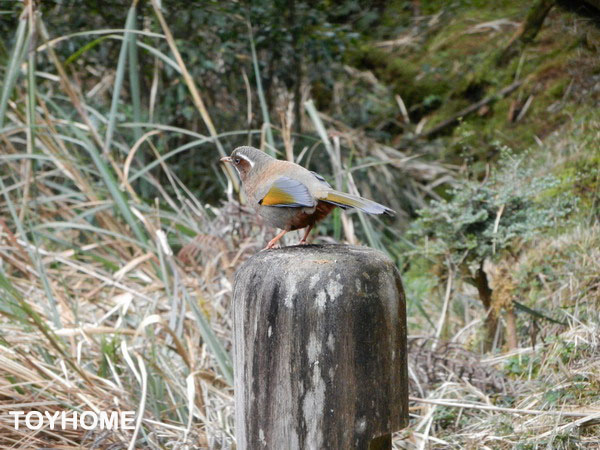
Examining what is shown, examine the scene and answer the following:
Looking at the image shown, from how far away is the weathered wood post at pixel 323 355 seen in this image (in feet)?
5.78

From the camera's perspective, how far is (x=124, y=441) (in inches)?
109

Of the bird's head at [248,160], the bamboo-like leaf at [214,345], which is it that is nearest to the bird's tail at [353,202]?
the bird's head at [248,160]

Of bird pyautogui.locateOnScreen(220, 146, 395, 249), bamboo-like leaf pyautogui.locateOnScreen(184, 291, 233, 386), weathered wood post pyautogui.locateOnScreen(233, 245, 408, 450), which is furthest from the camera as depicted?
bamboo-like leaf pyautogui.locateOnScreen(184, 291, 233, 386)

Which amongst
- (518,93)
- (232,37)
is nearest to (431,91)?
(518,93)

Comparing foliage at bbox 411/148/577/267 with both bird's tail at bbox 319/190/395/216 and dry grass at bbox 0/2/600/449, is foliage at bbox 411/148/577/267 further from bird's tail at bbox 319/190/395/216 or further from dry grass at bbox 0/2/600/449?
bird's tail at bbox 319/190/395/216

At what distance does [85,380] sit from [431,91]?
16.8 feet

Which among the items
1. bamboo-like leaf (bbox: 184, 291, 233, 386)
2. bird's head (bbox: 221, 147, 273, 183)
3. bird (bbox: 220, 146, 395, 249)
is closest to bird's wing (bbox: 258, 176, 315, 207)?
bird (bbox: 220, 146, 395, 249)

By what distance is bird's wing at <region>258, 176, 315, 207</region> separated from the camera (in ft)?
7.47

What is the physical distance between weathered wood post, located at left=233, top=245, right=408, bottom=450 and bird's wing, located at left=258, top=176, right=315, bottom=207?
0.41 m

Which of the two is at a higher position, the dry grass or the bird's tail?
the bird's tail

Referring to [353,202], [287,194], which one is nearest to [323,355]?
[353,202]

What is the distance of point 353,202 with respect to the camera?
2199 mm

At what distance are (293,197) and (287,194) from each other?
32 mm

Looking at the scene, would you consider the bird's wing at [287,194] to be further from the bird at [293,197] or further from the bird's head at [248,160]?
the bird's head at [248,160]
